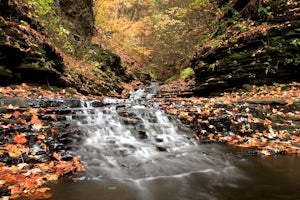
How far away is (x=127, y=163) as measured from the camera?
4.40m

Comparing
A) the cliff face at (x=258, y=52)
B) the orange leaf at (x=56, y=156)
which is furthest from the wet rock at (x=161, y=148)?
the cliff face at (x=258, y=52)

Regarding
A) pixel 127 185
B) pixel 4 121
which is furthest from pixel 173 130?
pixel 4 121

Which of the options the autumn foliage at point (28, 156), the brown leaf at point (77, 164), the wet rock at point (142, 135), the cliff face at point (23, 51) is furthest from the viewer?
the cliff face at point (23, 51)

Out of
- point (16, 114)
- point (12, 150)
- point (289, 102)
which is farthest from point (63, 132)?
point (289, 102)

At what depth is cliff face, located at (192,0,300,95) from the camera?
10.0 meters

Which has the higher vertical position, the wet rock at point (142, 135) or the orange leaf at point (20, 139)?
the orange leaf at point (20, 139)

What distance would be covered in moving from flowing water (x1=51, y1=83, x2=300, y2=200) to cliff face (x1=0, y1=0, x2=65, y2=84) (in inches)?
155

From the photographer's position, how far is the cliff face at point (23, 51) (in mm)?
8562

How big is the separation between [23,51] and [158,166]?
7.03 m

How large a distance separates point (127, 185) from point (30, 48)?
767 centimetres

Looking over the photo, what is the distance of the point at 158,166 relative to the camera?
4332 mm

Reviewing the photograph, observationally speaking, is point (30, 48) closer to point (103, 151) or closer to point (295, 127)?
point (103, 151)

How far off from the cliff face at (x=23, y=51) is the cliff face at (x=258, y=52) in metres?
6.31

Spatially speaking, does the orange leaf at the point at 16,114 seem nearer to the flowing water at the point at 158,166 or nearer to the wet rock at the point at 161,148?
the flowing water at the point at 158,166
